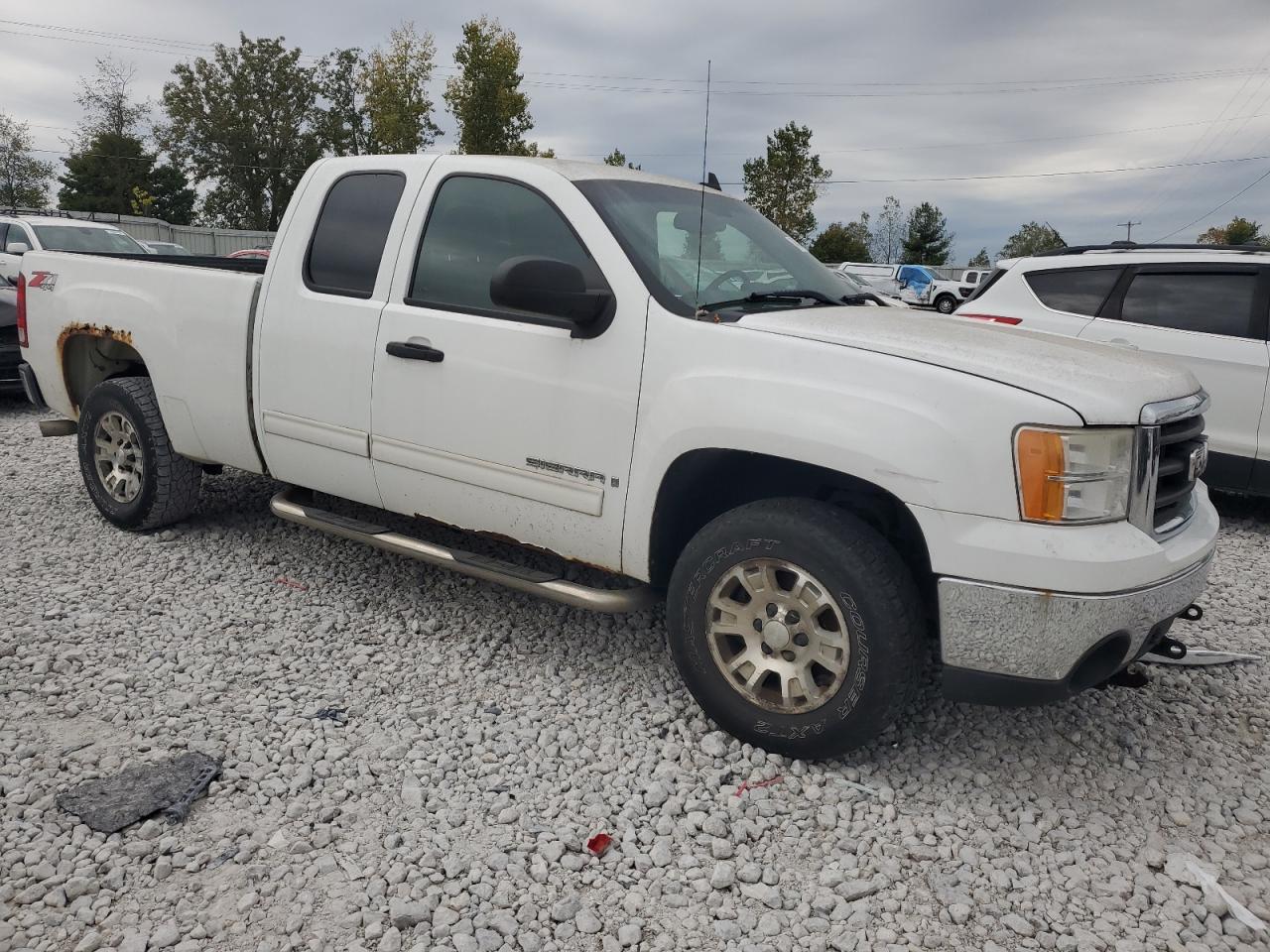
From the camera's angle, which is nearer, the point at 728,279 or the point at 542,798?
the point at 542,798

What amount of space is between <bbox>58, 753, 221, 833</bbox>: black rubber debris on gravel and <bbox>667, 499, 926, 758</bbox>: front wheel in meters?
1.60

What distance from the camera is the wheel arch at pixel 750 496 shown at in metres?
3.17

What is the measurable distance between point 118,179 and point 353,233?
6203cm

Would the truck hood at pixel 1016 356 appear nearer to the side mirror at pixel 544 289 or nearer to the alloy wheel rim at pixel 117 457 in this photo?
the side mirror at pixel 544 289

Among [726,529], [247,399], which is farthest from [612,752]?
[247,399]

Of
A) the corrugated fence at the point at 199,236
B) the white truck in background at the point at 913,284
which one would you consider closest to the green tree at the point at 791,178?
the white truck in background at the point at 913,284

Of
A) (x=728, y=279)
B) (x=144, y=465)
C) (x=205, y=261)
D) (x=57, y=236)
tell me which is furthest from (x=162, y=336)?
(x=57, y=236)

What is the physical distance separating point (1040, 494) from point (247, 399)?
3475 mm

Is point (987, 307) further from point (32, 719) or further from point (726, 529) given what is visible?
point (32, 719)

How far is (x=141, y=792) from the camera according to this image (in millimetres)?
3045

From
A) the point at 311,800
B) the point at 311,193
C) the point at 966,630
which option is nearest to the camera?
the point at 966,630

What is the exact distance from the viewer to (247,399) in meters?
4.57

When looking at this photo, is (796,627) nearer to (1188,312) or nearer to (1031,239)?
(1188,312)

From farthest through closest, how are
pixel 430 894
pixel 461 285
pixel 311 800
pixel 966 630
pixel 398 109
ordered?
pixel 398 109 → pixel 461 285 → pixel 311 800 → pixel 966 630 → pixel 430 894
